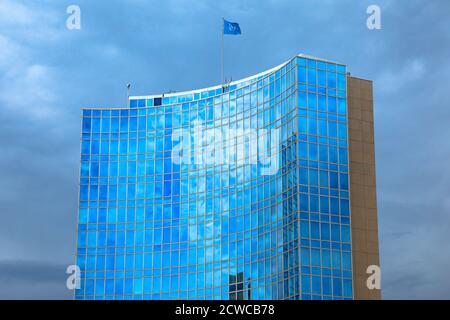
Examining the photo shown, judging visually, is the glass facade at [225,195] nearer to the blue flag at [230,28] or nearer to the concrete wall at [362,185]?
the concrete wall at [362,185]

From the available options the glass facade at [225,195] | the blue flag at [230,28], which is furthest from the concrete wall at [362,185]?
the blue flag at [230,28]

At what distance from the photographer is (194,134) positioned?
450 ft

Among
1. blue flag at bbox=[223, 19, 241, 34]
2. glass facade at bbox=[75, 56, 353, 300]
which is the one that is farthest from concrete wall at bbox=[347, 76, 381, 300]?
blue flag at bbox=[223, 19, 241, 34]

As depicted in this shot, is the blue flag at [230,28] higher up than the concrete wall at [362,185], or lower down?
higher up

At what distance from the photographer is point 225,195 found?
12850 cm

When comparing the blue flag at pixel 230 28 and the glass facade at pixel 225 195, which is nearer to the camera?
the glass facade at pixel 225 195

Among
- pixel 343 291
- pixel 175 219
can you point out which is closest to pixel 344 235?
pixel 343 291

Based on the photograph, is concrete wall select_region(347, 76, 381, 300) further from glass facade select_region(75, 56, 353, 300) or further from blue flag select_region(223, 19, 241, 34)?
blue flag select_region(223, 19, 241, 34)

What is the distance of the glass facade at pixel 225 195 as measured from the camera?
112m
